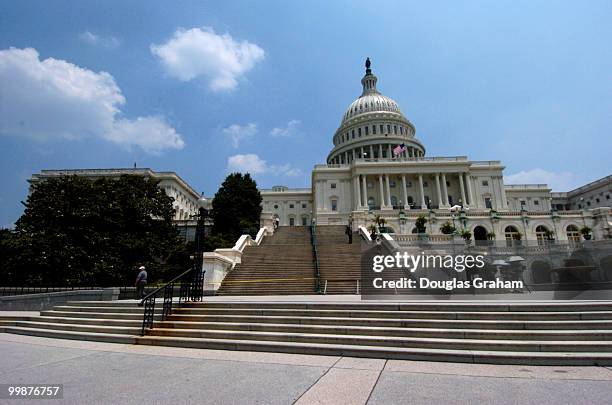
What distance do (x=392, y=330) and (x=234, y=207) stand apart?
4379 centimetres

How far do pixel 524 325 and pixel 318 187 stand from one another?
68.4m

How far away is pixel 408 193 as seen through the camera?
74875 mm

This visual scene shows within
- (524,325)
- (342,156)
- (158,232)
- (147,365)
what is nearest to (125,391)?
(147,365)

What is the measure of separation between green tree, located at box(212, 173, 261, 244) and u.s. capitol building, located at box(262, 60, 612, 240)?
159 inches

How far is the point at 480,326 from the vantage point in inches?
310

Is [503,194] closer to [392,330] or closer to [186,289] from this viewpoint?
[392,330]

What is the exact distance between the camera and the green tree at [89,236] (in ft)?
76.7

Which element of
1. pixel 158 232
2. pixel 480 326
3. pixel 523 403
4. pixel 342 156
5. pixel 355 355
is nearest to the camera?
pixel 523 403

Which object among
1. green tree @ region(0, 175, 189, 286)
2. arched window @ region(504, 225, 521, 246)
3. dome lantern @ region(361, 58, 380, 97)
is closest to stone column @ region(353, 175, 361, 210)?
arched window @ region(504, 225, 521, 246)

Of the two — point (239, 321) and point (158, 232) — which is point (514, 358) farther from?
point (158, 232)

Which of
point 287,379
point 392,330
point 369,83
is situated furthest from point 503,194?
point 287,379

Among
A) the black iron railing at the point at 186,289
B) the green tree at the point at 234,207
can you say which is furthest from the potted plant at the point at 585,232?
the black iron railing at the point at 186,289

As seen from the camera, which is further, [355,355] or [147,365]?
[355,355]

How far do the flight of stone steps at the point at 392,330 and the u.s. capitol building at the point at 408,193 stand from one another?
125 feet
